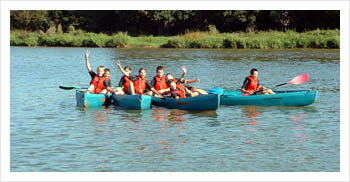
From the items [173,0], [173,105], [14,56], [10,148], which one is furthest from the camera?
[14,56]

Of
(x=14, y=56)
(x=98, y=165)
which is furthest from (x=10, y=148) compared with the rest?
(x=14, y=56)

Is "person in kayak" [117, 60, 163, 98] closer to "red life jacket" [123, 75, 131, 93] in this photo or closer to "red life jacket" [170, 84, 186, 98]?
"red life jacket" [123, 75, 131, 93]

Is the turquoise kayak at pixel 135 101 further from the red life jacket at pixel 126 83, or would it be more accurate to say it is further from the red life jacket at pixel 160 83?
the red life jacket at pixel 160 83

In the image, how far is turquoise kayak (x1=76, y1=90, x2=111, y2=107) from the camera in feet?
41.8

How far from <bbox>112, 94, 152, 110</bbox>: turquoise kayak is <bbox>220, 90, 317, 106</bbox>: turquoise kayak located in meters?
1.66

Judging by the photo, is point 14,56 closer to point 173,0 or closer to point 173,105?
point 173,0

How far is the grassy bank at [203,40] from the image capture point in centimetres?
3070

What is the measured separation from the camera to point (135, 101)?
12336 mm

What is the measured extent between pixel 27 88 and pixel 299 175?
1033 centimetres

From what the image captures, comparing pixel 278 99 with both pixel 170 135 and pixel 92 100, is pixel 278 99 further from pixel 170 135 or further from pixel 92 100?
pixel 92 100

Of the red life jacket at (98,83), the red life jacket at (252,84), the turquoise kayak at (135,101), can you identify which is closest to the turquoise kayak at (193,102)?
the turquoise kayak at (135,101)

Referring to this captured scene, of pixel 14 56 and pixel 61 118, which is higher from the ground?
pixel 14 56

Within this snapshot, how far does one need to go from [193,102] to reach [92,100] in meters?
2.21

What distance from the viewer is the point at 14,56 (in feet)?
88.6
